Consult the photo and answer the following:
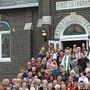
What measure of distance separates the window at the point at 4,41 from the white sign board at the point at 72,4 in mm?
4449

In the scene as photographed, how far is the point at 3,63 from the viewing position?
2653cm

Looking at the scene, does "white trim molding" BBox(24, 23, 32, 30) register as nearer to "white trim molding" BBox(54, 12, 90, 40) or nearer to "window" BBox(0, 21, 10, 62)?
"window" BBox(0, 21, 10, 62)

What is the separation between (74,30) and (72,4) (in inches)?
56.9

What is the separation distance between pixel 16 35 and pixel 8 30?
0.90m

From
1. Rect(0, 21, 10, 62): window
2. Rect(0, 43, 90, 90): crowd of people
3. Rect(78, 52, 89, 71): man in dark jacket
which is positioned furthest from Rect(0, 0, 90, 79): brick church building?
Rect(78, 52, 89, 71): man in dark jacket

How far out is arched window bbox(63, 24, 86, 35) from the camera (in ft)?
75.7

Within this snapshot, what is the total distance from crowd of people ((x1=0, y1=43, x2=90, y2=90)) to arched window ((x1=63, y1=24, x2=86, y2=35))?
3441mm

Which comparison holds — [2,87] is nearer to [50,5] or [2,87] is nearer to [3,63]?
[50,5]

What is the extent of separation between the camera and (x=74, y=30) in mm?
23391

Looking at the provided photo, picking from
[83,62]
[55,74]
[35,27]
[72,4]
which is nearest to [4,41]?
[35,27]

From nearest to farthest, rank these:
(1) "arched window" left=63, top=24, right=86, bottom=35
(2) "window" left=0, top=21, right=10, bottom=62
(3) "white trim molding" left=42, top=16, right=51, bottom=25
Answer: (1) "arched window" left=63, top=24, right=86, bottom=35
(3) "white trim molding" left=42, top=16, right=51, bottom=25
(2) "window" left=0, top=21, right=10, bottom=62

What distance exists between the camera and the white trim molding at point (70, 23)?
22.8 metres

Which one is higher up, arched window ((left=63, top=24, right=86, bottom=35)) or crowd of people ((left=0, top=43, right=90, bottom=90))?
arched window ((left=63, top=24, right=86, bottom=35))

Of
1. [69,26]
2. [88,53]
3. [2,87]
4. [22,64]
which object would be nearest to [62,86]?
[2,87]
